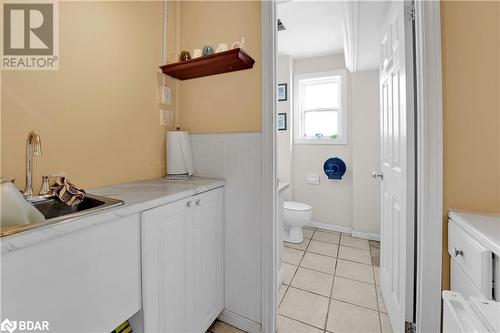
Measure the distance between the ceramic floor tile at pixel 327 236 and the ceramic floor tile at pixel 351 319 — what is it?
49.3 inches

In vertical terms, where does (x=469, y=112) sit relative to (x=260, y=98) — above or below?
below

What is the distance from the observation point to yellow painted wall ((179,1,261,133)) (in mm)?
1483

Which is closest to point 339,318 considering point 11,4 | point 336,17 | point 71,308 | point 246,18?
point 71,308

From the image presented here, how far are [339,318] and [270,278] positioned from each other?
63 centimetres

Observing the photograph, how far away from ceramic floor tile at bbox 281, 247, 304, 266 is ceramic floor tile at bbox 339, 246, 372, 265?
Result: 451 millimetres

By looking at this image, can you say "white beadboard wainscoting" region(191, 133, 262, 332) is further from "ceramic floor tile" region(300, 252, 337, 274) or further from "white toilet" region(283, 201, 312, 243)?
"white toilet" region(283, 201, 312, 243)

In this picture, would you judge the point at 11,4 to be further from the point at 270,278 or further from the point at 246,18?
the point at 270,278

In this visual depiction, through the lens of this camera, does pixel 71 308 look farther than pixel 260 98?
Result: No

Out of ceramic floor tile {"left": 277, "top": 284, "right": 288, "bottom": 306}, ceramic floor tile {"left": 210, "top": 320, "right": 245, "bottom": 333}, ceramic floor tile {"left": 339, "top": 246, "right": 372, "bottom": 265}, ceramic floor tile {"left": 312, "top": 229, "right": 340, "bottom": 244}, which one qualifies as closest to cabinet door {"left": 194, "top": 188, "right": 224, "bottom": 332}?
ceramic floor tile {"left": 210, "top": 320, "right": 245, "bottom": 333}

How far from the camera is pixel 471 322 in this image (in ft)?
1.71

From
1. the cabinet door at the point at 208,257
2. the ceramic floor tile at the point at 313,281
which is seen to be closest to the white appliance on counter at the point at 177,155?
the cabinet door at the point at 208,257

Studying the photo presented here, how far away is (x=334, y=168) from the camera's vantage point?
3.20 meters

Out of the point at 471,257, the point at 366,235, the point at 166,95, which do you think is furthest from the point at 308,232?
the point at 166,95

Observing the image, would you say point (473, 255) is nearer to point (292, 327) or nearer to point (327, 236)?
point (292, 327)
